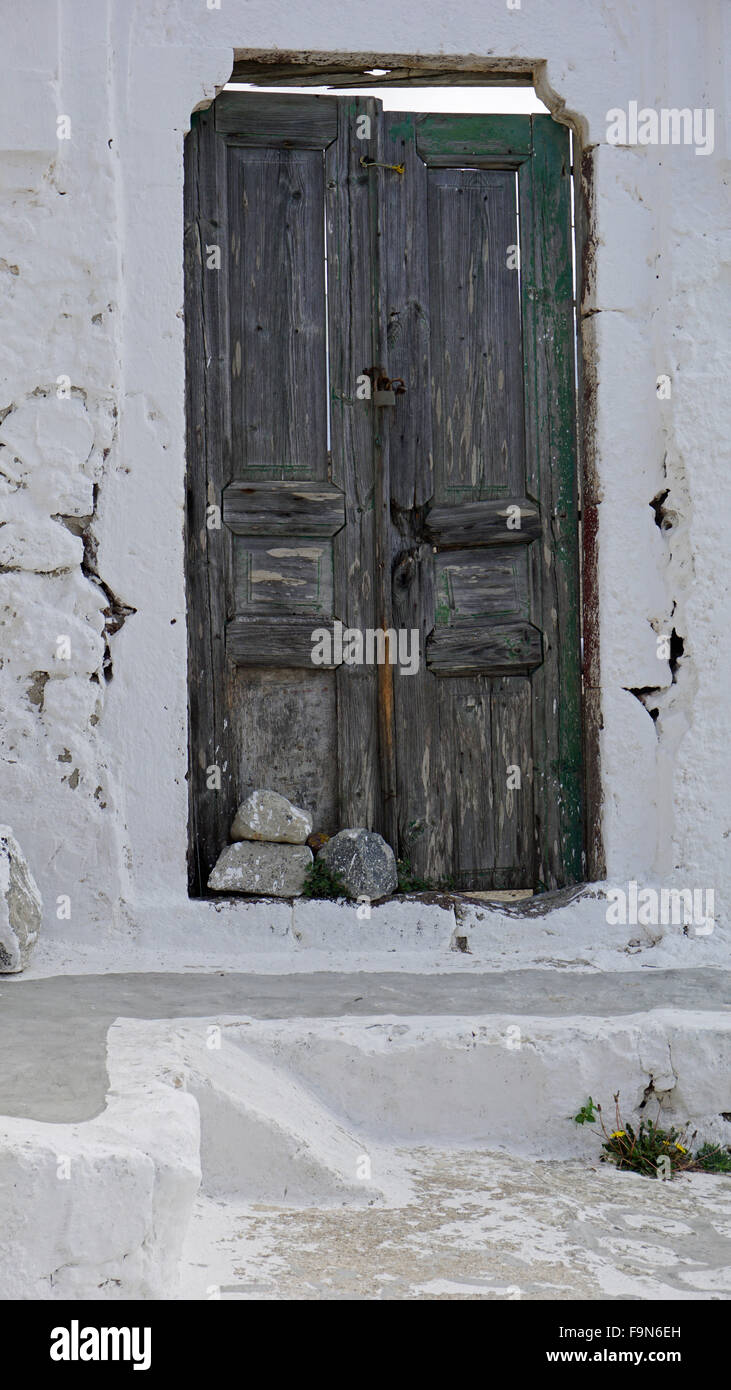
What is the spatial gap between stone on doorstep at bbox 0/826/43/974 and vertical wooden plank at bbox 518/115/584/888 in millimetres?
1623

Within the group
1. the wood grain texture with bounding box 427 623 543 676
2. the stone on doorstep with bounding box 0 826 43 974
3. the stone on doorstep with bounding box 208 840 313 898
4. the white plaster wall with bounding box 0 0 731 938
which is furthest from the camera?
the wood grain texture with bounding box 427 623 543 676

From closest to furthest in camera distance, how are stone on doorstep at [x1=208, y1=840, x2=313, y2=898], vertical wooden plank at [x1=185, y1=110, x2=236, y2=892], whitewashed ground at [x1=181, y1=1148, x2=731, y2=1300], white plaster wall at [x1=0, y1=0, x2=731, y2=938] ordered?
1. whitewashed ground at [x1=181, y1=1148, x2=731, y2=1300]
2. white plaster wall at [x1=0, y1=0, x2=731, y2=938]
3. stone on doorstep at [x1=208, y1=840, x2=313, y2=898]
4. vertical wooden plank at [x1=185, y1=110, x2=236, y2=892]

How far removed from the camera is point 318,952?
148 inches

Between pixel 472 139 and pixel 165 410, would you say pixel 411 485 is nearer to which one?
pixel 165 410

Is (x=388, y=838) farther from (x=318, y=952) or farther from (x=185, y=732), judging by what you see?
(x=185, y=732)

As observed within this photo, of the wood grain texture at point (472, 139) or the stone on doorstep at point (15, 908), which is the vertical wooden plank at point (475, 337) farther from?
the stone on doorstep at point (15, 908)

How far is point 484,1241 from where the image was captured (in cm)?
240

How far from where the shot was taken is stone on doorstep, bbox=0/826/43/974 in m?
3.31

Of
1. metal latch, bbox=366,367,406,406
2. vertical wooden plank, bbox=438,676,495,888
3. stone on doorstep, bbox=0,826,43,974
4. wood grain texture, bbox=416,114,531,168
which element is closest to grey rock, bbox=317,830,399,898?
vertical wooden plank, bbox=438,676,495,888

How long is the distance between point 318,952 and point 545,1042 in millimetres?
967

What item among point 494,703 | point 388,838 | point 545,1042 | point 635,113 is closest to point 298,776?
point 388,838

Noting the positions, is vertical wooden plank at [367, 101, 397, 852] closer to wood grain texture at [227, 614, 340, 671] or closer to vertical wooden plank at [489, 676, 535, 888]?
wood grain texture at [227, 614, 340, 671]

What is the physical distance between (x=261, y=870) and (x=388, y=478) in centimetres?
131

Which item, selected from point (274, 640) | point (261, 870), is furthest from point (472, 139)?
point (261, 870)
